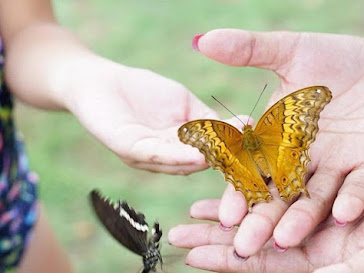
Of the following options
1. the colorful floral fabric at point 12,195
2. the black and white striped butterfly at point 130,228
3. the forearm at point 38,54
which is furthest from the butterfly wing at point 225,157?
the colorful floral fabric at point 12,195

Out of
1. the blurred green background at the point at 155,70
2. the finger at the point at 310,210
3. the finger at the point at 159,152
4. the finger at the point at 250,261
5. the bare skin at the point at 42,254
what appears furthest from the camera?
the blurred green background at the point at 155,70

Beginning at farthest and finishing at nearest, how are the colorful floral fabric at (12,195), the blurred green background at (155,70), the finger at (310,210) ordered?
1. the blurred green background at (155,70)
2. the colorful floral fabric at (12,195)
3. the finger at (310,210)

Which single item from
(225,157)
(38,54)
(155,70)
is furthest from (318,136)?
(155,70)

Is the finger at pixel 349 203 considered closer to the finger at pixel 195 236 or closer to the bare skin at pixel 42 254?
the finger at pixel 195 236

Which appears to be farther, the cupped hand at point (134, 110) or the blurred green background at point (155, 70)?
the blurred green background at point (155, 70)

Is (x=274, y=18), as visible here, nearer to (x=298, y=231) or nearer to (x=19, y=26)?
(x=19, y=26)

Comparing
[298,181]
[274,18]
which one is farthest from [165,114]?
[274,18]
